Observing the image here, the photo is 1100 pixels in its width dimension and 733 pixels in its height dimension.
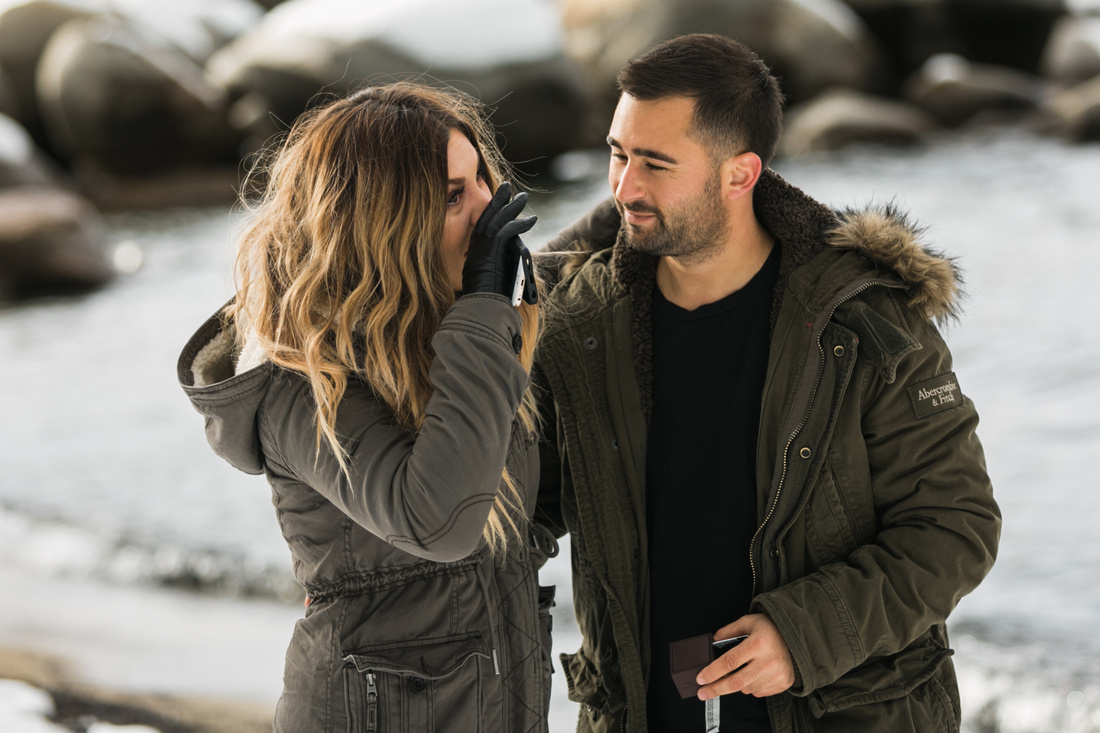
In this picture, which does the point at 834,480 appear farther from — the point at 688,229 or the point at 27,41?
the point at 27,41

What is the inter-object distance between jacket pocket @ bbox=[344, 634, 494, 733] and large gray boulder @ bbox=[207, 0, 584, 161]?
1042 cm

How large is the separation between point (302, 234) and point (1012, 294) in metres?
8.23

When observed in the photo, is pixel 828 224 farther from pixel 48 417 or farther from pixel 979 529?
pixel 48 417

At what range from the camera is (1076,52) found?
14.9 m

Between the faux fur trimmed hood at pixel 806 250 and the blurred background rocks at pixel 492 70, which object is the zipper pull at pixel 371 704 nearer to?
the faux fur trimmed hood at pixel 806 250

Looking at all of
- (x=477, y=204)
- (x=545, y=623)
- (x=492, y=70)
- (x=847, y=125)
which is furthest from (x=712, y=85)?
(x=847, y=125)

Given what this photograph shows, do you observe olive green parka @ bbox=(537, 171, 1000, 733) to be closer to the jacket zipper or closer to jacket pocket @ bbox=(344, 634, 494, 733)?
the jacket zipper

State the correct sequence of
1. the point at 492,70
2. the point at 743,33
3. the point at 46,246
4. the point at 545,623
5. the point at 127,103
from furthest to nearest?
the point at 743,33
the point at 127,103
the point at 492,70
the point at 46,246
the point at 545,623

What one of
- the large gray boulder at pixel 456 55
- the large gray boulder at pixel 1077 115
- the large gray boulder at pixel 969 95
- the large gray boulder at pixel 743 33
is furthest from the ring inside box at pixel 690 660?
the large gray boulder at pixel 969 95

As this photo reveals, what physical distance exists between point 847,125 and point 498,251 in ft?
41.6

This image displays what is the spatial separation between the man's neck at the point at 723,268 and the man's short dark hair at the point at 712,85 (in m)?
0.17

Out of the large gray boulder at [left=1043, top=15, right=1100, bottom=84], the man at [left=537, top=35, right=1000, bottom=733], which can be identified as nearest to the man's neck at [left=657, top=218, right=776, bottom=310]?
the man at [left=537, top=35, right=1000, bottom=733]

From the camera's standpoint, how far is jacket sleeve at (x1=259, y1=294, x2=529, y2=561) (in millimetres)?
1644

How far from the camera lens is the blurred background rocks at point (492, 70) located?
484 inches
